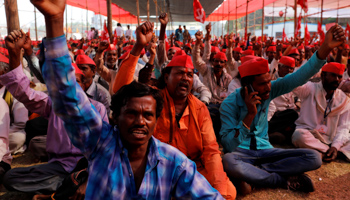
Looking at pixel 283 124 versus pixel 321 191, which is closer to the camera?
pixel 321 191

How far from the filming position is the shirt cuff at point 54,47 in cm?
114

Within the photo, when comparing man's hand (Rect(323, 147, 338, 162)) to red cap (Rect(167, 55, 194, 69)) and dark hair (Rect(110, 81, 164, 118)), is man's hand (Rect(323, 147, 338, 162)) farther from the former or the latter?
dark hair (Rect(110, 81, 164, 118))

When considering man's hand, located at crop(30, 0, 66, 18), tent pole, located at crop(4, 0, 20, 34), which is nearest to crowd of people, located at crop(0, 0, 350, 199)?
man's hand, located at crop(30, 0, 66, 18)

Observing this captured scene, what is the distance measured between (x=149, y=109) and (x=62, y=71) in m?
0.53

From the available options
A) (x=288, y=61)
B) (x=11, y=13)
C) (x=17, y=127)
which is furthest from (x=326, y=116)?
(x=11, y=13)

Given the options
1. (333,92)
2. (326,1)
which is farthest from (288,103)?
(326,1)

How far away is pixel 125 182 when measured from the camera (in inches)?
58.8

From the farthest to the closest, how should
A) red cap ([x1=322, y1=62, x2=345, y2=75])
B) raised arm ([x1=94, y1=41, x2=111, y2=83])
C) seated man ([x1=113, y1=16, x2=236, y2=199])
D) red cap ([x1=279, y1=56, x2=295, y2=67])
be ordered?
Result: 1. red cap ([x1=279, y1=56, x2=295, y2=67])
2. raised arm ([x1=94, y1=41, x2=111, y2=83])
3. red cap ([x1=322, y1=62, x2=345, y2=75])
4. seated man ([x1=113, y1=16, x2=236, y2=199])

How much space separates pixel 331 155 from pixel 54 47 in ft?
13.1

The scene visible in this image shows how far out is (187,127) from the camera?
8.38 ft

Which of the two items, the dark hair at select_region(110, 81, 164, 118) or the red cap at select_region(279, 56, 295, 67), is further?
the red cap at select_region(279, 56, 295, 67)

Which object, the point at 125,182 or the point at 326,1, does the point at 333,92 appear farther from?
the point at 326,1

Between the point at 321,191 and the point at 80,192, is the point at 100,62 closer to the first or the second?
the point at 80,192

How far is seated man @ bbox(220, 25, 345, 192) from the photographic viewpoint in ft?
9.56
